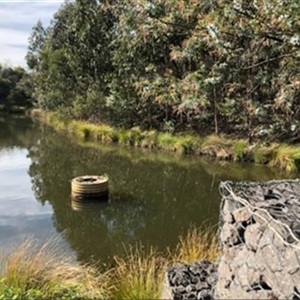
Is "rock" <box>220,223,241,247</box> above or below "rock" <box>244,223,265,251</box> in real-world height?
below

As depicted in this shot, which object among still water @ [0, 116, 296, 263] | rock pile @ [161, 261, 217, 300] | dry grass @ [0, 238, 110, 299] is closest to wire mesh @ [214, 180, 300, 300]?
rock pile @ [161, 261, 217, 300]

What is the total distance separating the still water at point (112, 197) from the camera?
7.28m

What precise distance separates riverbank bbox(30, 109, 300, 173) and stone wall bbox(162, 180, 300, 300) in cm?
650

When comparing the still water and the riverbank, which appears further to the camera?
the riverbank

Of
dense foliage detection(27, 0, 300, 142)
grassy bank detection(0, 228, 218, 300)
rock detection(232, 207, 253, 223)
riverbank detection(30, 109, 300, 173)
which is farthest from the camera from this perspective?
riverbank detection(30, 109, 300, 173)

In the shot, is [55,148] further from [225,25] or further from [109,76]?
[225,25]

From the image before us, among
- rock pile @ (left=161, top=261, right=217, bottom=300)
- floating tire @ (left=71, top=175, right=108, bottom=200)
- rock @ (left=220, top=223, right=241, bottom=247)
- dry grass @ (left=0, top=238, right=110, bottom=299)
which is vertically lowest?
floating tire @ (left=71, top=175, right=108, bottom=200)

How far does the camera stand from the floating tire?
8938mm

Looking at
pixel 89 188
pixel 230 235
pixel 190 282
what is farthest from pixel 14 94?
pixel 230 235

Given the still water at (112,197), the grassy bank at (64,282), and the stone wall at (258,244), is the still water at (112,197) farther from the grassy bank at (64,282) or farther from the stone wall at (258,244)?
the stone wall at (258,244)

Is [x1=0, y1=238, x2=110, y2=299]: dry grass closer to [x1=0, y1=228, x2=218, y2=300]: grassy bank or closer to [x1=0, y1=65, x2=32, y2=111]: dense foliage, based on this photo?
[x1=0, y1=228, x2=218, y2=300]: grassy bank

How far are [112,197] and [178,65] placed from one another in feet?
30.1

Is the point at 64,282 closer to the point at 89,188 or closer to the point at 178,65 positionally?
the point at 89,188

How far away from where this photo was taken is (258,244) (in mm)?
2430
